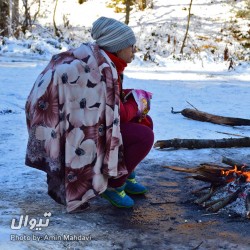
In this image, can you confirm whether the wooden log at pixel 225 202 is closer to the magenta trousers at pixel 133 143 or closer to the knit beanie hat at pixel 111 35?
the magenta trousers at pixel 133 143

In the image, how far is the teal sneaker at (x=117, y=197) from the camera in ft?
11.9

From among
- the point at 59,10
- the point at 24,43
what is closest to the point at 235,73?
the point at 24,43

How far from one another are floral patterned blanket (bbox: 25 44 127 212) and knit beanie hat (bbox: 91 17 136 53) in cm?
17

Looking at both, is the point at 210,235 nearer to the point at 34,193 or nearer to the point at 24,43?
the point at 34,193

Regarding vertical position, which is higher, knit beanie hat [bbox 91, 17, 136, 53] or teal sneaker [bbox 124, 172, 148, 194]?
knit beanie hat [bbox 91, 17, 136, 53]

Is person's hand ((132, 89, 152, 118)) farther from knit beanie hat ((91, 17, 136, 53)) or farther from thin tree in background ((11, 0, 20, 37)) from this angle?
thin tree in background ((11, 0, 20, 37))

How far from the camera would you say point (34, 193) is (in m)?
3.89

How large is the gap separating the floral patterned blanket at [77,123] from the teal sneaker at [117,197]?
29 centimetres

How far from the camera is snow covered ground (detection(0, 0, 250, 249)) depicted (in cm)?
363

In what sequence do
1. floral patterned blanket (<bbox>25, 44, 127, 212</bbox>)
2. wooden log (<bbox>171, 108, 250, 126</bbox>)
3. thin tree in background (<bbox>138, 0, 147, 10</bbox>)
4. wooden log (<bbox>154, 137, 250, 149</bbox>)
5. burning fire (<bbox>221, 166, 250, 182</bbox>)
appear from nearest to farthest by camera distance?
floral patterned blanket (<bbox>25, 44, 127, 212</bbox>) < burning fire (<bbox>221, 166, 250, 182</bbox>) < wooden log (<bbox>154, 137, 250, 149</bbox>) < wooden log (<bbox>171, 108, 250, 126</bbox>) < thin tree in background (<bbox>138, 0, 147, 10</bbox>)

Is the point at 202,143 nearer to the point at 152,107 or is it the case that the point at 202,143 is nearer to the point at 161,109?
the point at 161,109

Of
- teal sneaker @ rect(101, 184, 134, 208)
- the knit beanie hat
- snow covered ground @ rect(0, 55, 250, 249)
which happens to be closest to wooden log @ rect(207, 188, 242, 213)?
teal sneaker @ rect(101, 184, 134, 208)

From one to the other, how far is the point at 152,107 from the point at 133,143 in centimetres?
454

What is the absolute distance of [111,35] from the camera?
11.4 ft
